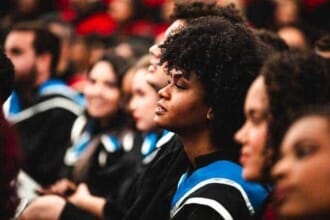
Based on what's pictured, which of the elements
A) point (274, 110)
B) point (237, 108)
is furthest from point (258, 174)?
point (237, 108)

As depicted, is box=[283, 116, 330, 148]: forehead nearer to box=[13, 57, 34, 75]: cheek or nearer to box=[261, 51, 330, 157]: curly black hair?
box=[261, 51, 330, 157]: curly black hair

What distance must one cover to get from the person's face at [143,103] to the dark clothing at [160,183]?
1.09m

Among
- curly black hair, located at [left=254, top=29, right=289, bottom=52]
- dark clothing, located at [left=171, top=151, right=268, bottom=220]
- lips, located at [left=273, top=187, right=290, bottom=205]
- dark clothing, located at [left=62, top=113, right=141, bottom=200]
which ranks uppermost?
lips, located at [left=273, top=187, right=290, bottom=205]

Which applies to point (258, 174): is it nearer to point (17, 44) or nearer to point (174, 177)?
point (174, 177)

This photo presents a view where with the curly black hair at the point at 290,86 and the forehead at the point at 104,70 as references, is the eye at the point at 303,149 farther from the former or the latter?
the forehead at the point at 104,70

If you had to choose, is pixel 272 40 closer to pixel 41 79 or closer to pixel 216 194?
pixel 216 194

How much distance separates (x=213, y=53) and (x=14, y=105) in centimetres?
269

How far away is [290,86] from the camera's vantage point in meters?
2.26

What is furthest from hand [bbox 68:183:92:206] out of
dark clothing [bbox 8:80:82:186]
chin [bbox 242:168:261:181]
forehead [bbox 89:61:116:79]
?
chin [bbox 242:168:261:181]

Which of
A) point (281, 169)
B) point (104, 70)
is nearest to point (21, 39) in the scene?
point (104, 70)

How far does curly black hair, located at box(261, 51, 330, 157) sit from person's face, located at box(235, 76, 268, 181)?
0.03 metres

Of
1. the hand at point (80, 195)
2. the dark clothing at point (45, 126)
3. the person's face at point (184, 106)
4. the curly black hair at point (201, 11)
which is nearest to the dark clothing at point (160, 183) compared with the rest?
the person's face at point (184, 106)

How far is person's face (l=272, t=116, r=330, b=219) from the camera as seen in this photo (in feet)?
6.19

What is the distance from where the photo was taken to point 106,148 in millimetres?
4824
